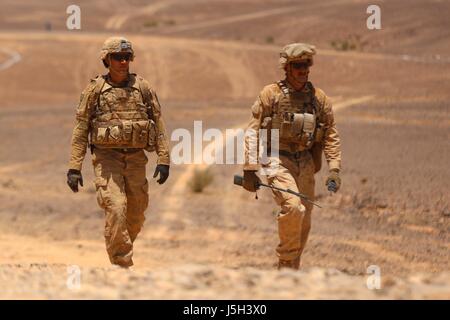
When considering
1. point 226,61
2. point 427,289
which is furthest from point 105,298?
point 226,61

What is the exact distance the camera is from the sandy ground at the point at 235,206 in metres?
5.81

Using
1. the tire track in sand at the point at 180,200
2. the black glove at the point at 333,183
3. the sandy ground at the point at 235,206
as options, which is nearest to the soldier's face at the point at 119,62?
the sandy ground at the point at 235,206

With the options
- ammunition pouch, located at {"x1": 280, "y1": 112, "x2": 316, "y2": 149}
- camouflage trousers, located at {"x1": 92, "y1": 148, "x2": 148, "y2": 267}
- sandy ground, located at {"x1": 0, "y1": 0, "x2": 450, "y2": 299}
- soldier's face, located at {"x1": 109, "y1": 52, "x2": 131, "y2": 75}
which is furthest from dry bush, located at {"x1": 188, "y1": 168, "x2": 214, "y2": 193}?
soldier's face, located at {"x1": 109, "y1": 52, "x2": 131, "y2": 75}

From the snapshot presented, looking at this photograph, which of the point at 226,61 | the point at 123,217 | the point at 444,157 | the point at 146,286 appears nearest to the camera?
the point at 146,286

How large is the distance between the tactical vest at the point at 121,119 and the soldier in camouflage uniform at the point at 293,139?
0.88 metres

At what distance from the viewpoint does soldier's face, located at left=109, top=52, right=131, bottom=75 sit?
299 inches

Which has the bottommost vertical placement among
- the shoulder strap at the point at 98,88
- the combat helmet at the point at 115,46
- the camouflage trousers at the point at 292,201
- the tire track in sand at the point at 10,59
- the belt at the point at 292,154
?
the camouflage trousers at the point at 292,201

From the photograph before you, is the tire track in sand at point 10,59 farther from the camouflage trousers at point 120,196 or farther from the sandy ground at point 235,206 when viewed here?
the camouflage trousers at point 120,196

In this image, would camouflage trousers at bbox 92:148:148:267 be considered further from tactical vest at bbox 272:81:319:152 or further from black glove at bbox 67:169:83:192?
tactical vest at bbox 272:81:319:152

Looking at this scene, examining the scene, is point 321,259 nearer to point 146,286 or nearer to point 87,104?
point 87,104

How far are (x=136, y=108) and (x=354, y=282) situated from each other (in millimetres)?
2789

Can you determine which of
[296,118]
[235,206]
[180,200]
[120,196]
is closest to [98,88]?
[120,196]

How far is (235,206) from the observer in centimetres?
1238
